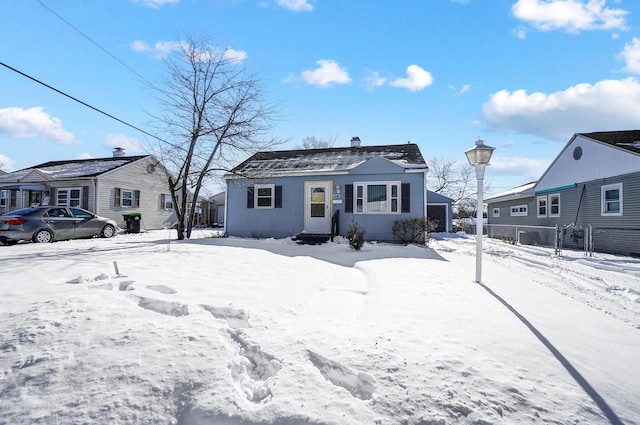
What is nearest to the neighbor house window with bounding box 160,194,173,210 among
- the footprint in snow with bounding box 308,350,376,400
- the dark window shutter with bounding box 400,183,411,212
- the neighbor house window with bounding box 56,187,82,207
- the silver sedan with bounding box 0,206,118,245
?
the neighbor house window with bounding box 56,187,82,207

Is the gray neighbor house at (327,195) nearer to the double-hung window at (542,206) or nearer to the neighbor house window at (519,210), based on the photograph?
the double-hung window at (542,206)

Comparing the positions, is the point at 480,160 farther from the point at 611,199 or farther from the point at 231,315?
the point at 611,199

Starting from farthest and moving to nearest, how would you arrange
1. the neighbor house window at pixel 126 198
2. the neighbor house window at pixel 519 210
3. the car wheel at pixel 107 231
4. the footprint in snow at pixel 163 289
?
the neighbor house window at pixel 126 198
the neighbor house window at pixel 519 210
the car wheel at pixel 107 231
the footprint in snow at pixel 163 289

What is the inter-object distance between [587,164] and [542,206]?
405cm

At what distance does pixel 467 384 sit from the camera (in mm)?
2240

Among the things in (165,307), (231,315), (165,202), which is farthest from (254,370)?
(165,202)

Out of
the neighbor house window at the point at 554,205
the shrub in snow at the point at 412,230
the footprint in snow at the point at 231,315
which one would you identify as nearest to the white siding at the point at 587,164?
the neighbor house window at the point at 554,205

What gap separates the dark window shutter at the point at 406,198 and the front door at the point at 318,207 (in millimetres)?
3033

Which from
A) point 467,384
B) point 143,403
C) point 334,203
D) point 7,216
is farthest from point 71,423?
point 7,216

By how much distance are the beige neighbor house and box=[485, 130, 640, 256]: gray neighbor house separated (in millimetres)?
21858

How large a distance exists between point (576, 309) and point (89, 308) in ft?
20.6

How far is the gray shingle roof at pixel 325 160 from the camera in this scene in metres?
13.2

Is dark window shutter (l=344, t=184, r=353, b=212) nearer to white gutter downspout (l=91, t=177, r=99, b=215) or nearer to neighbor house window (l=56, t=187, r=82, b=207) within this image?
white gutter downspout (l=91, t=177, r=99, b=215)

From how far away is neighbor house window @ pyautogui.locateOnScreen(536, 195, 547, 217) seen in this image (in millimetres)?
16953
